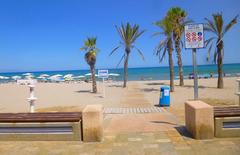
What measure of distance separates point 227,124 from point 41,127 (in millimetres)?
4064

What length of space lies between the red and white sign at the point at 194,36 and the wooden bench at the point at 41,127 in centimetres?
328

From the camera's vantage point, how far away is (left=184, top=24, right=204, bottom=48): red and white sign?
21.7 ft

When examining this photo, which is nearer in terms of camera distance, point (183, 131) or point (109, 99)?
point (183, 131)

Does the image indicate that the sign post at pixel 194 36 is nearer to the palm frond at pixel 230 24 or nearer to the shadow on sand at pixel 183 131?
the shadow on sand at pixel 183 131

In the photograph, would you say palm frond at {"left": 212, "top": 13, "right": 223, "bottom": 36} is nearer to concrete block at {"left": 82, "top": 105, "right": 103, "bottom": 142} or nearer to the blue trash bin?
the blue trash bin

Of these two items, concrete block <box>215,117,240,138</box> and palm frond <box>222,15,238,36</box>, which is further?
palm frond <box>222,15,238,36</box>

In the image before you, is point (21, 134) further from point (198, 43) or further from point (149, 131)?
point (198, 43)

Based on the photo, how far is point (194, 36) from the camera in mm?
6680

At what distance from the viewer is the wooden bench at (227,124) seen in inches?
222

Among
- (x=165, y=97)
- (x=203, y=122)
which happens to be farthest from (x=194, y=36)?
(x=165, y=97)

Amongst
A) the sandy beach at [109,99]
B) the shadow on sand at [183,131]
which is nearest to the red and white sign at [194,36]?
the shadow on sand at [183,131]

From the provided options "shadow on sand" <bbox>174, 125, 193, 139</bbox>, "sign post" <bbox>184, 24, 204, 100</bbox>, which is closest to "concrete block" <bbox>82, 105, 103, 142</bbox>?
"shadow on sand" <bbox>174, 125, 193, 139</bbox>

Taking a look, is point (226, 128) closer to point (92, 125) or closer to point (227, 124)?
point (227, 124)

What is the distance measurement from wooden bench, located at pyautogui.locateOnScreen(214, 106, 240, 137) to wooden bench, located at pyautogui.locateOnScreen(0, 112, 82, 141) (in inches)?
117
